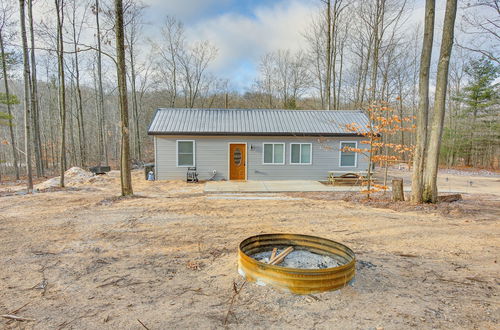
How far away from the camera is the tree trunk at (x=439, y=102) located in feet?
22.1

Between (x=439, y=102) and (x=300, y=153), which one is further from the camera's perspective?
(x=300, y=153)

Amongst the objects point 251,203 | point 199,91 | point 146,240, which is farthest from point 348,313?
point 199,91

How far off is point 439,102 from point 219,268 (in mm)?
6828

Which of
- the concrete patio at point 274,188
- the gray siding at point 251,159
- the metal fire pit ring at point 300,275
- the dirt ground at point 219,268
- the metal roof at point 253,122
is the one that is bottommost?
the concrete patio at point 274,188

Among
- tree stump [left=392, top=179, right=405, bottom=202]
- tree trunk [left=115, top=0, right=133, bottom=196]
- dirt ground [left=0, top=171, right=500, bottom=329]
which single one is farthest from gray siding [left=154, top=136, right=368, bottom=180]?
dirt ground [left=0, top=171, right=500, bottom=329]

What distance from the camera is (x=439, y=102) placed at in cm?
691

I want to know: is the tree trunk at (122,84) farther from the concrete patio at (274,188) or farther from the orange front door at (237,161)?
the orange front door at (237,161)

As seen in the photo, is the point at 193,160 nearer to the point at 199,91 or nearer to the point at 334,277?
the point at 334,277

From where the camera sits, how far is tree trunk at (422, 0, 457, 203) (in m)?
6.75

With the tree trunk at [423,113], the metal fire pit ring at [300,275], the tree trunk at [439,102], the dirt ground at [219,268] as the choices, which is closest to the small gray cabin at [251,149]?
the tree trunk at [423,113]

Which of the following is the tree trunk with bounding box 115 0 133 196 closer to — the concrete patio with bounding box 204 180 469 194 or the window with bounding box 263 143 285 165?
the concrete patio with bounding box 204 180 469 194

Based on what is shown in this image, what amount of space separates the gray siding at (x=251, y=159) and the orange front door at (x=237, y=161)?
7.2 inches

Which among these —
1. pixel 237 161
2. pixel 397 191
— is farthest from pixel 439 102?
pixel 237 161

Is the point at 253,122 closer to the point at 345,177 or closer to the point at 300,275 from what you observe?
the point at 345,177
